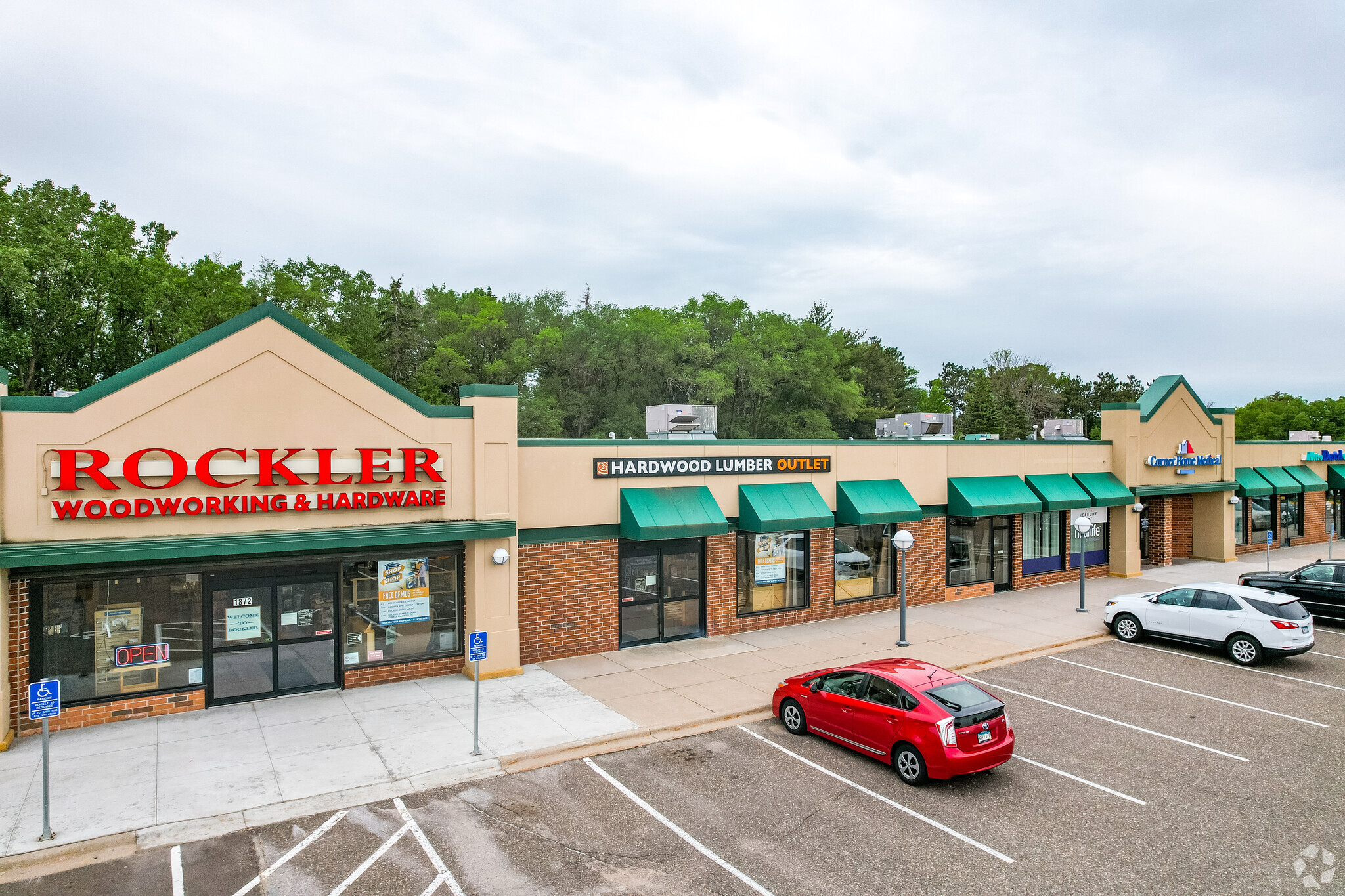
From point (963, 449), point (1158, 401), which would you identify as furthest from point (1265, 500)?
point (963, 449)

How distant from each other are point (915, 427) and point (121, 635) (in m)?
20.6

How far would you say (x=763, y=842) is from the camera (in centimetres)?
934

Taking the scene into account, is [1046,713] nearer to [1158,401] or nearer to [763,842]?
[763,842]

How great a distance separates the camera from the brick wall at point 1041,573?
1010 inches

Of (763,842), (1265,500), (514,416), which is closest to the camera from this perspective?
(763,842)

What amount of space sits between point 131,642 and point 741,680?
10.8 metres

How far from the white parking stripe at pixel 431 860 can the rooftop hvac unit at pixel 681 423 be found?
11347mm

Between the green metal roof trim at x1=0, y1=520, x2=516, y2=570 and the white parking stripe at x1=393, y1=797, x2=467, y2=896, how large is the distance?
5340 millimetres

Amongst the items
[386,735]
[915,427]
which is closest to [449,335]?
[915,427]

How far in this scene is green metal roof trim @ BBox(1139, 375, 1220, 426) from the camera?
2802 centimetres

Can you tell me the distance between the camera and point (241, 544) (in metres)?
13.3

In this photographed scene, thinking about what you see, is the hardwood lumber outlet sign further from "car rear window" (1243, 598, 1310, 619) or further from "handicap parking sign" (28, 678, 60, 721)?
"handicap parking sign" (28, 678, 60, 721)

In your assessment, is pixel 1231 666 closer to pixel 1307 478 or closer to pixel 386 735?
pixel 386 735

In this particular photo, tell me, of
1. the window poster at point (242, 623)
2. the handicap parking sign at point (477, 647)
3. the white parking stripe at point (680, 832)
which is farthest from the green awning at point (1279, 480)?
the window poster at point (242, 623)
